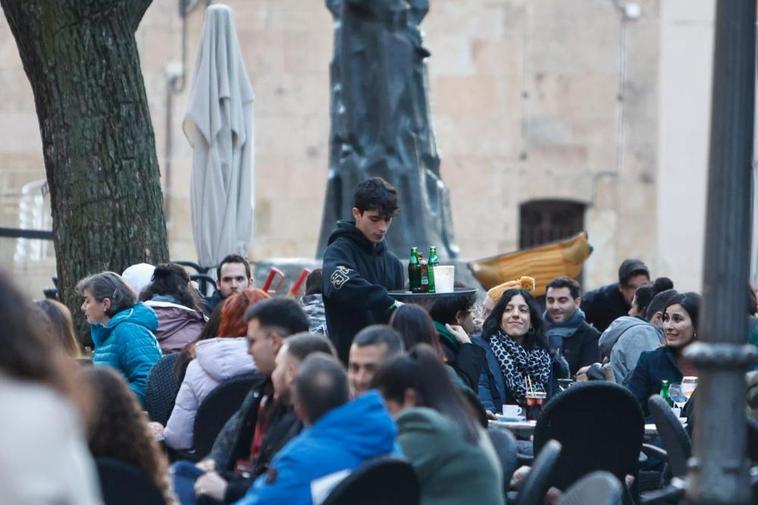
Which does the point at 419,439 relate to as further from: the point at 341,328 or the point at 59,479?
the point at 341,328

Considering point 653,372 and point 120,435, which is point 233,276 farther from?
point 120,435

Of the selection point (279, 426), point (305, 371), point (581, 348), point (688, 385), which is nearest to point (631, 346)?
point (581, 348)

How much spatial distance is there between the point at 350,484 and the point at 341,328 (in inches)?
153

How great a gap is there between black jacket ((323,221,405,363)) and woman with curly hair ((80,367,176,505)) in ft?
11.1

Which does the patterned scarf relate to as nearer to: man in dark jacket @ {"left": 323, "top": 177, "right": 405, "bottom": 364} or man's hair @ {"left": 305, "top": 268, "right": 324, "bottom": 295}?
man in dark jacket @ {"left": 323, "top": 177, "right": 405, "bottom": 364}

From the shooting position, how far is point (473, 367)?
9898mm

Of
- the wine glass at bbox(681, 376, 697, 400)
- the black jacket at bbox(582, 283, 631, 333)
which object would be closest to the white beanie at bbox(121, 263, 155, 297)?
the wine glass at bbox(681, 376, 697, 400)

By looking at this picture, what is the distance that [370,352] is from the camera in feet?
22.6

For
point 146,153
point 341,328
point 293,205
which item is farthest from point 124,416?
point 293,205

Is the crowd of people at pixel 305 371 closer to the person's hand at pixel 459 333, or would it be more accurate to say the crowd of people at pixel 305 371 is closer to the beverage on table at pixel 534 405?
the person's hand at pixel 459 333

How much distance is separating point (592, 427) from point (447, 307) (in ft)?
4.85

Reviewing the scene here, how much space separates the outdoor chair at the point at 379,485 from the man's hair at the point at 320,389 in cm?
29

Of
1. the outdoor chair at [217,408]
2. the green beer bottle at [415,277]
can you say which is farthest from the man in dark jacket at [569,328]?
the outdoor chair at [217,408]

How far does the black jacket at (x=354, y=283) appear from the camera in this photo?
953cm
